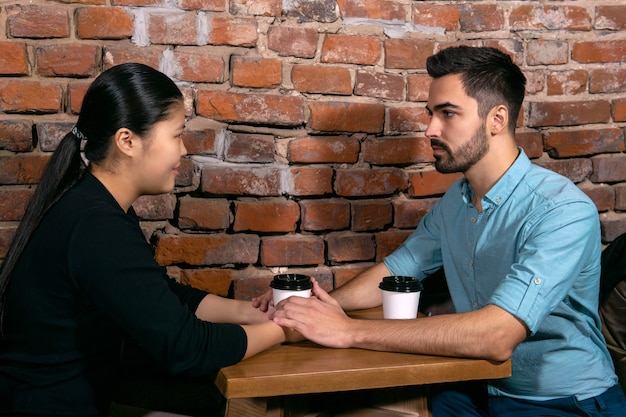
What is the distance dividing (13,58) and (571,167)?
1.64 meters

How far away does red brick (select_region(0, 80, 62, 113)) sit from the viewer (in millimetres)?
1825

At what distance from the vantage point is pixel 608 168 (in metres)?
2.24

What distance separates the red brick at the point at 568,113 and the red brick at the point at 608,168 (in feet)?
0.39

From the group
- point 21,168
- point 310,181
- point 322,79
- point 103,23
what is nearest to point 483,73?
point 322,79

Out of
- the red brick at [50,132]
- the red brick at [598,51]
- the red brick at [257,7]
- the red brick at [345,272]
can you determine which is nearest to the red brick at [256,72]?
the red brick at [257,7]

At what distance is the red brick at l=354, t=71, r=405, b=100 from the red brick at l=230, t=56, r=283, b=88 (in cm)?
24

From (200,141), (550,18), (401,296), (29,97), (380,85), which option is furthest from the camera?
(550,18)

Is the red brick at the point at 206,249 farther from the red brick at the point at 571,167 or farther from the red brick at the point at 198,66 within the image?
the red brick at the point at 571,167

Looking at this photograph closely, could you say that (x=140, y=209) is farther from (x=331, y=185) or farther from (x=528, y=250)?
(x=528, y=250)

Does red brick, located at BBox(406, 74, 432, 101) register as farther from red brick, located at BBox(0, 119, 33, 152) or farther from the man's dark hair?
red brick, located at BBox(0, 119, 33, 152)

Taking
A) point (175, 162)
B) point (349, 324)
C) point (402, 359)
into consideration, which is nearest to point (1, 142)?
point (175, 162)

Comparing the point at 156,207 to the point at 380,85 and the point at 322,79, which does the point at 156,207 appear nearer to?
the point at 322,79

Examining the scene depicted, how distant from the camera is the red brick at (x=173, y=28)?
1.88m

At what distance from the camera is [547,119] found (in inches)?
86.3
